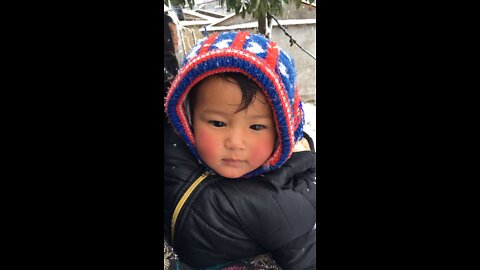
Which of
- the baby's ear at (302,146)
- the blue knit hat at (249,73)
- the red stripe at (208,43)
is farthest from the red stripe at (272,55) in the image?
the baby's ear at (302,146)

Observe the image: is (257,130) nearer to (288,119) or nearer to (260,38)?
(288,119)

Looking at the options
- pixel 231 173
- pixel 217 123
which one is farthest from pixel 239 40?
pixel 231 173

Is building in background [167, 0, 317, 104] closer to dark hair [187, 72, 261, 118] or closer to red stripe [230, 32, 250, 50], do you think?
red stripe [230, 32, 250, 50]

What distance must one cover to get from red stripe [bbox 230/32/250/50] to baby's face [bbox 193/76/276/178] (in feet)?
0.25

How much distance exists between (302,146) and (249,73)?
0.27m

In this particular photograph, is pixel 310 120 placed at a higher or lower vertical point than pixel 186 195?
higher

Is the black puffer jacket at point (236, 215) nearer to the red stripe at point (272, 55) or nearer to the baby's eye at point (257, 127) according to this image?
the baby's eye at point (257, 127)

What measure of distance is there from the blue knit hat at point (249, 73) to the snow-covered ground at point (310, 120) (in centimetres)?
2

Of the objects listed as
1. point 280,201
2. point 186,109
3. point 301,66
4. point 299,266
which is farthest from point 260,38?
point 299,266

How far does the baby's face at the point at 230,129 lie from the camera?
0.85 metres

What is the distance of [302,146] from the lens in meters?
1.00

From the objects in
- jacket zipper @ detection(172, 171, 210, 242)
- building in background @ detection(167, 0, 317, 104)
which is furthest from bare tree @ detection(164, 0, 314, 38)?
jacket zipper @ detection(172, 171, 210, 242)

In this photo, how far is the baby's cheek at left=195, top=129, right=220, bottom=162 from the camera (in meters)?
0.89

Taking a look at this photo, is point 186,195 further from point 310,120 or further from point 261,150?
point 310,120
